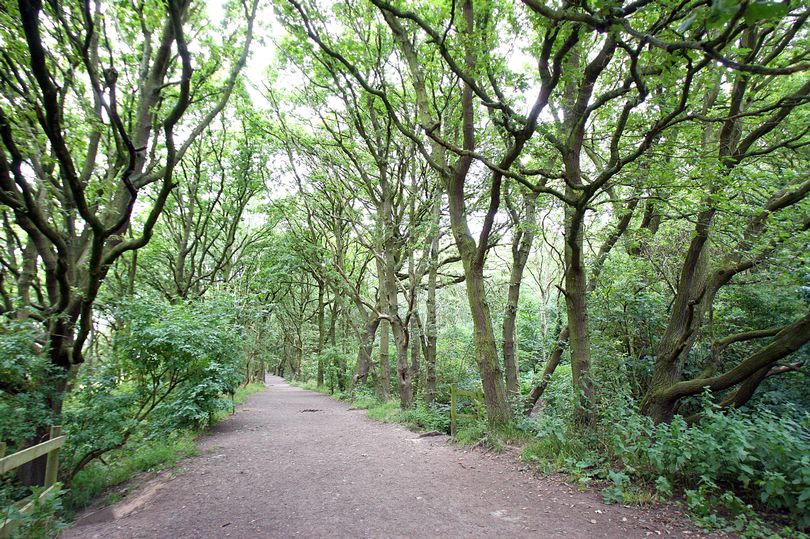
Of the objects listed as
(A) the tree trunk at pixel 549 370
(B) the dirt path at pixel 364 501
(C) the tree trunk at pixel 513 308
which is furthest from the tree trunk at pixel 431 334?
(B) the dirt path at pixel 364 501

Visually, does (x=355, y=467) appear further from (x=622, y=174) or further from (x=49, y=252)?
(x=622, y=174)

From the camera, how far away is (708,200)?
6023mm

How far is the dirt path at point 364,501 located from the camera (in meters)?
4.13

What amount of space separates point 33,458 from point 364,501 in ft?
12.2

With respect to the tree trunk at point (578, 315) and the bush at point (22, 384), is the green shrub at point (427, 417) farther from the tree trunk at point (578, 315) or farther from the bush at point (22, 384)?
the bush at point (22, 384)

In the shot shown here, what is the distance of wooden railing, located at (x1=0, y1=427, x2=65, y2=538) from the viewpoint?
3.30 m

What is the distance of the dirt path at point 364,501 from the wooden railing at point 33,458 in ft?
2.19

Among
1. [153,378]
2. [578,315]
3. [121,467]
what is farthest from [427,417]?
[121,467]

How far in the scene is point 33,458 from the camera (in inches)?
169

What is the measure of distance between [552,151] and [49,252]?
9.01m

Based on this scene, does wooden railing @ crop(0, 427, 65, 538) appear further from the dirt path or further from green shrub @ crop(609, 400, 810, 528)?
green shrub @ crop(609, 400, 810, 528)

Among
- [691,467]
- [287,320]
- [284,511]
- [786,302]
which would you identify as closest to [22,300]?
[284,511]

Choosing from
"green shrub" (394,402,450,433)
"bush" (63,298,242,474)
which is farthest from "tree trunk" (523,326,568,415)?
"bush" (63,298,242,474)

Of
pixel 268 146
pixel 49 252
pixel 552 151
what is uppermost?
pixel 268 146
